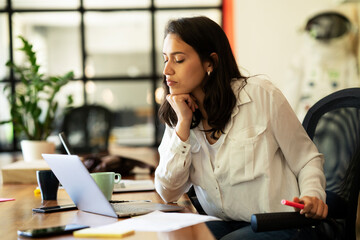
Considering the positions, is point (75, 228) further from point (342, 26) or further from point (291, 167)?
point (342, 26)

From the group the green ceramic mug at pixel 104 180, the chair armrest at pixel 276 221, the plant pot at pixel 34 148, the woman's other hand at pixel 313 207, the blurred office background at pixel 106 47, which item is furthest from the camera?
the blurred office background at pixel 106 47

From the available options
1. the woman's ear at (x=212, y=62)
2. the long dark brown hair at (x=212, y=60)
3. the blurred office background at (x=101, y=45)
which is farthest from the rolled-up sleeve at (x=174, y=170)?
the blurred office background at (x=101, y=45)

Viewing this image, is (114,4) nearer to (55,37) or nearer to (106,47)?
(106,47)

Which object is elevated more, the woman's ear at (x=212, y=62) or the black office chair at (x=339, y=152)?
the woman's ear at (x=212, y=62)

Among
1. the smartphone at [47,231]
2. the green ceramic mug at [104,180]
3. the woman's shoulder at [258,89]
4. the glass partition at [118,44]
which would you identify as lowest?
the smartphone at [47,231]

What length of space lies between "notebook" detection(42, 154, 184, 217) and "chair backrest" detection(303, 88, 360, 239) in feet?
1.58

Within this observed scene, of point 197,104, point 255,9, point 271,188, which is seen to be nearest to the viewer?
point 271,188

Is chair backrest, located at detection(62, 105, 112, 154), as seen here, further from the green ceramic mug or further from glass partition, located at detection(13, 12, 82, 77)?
the green ceramic mug

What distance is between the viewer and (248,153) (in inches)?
65.2

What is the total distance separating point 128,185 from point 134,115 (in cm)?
430

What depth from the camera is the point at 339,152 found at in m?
1.68

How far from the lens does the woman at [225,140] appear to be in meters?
1.63

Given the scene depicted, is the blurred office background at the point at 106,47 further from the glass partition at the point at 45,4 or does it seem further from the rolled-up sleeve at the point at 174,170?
the rolled-up sleeve at the point at 174,170

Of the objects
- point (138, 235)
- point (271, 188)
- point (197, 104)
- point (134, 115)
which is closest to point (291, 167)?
point (271, 188)
